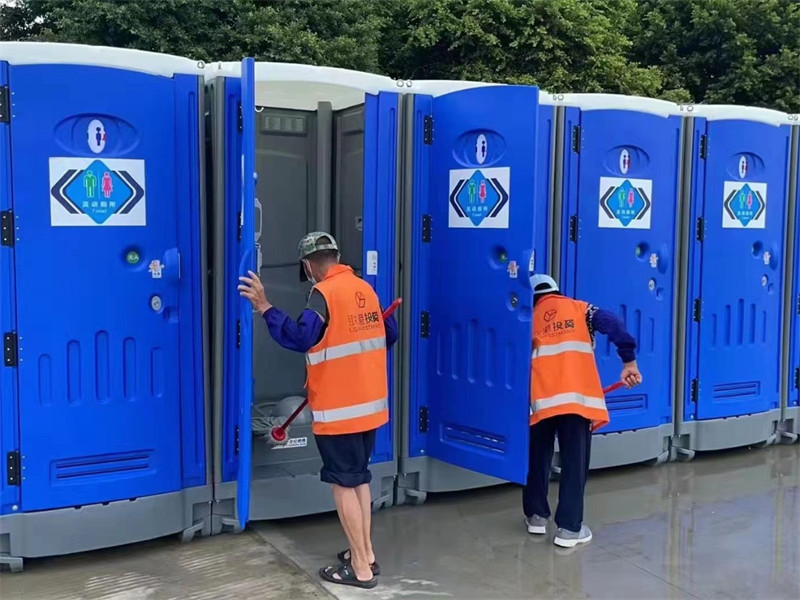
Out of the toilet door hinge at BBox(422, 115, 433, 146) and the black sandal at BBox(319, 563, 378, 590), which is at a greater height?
the toilet door hinge at BBox(422, 115, 433, 146)

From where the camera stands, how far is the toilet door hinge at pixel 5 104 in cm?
364

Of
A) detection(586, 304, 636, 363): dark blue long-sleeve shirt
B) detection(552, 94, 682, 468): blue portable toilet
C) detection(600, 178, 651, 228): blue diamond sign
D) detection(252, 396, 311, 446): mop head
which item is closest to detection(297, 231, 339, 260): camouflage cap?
detection(252, 396, 311, 446): mop head

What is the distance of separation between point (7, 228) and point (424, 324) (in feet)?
7.32

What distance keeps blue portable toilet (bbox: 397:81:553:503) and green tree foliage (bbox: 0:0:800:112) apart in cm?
776

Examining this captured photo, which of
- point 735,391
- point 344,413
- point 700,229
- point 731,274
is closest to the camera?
point 344,413

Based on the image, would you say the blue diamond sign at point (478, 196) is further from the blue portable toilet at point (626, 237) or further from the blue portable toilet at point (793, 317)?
the blue portable toilet at point (793, 317)

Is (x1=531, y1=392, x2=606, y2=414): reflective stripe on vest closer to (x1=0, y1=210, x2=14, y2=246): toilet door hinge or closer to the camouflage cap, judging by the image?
the camouflage cap

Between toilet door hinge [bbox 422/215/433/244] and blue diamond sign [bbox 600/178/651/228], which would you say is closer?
toilet door hinge [bbox 422/215/433/244]

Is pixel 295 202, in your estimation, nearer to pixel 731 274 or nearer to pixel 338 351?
pixel 338 351

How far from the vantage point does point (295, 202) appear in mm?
4980

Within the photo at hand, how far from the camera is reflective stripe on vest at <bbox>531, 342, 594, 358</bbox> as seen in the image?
4.17m

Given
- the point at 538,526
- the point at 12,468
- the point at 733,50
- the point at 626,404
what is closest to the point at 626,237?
the point at 626,404

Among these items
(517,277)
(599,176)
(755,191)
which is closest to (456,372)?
(517,277)

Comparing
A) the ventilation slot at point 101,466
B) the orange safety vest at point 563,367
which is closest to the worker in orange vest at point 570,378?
the orange safety vest at point 563,367
